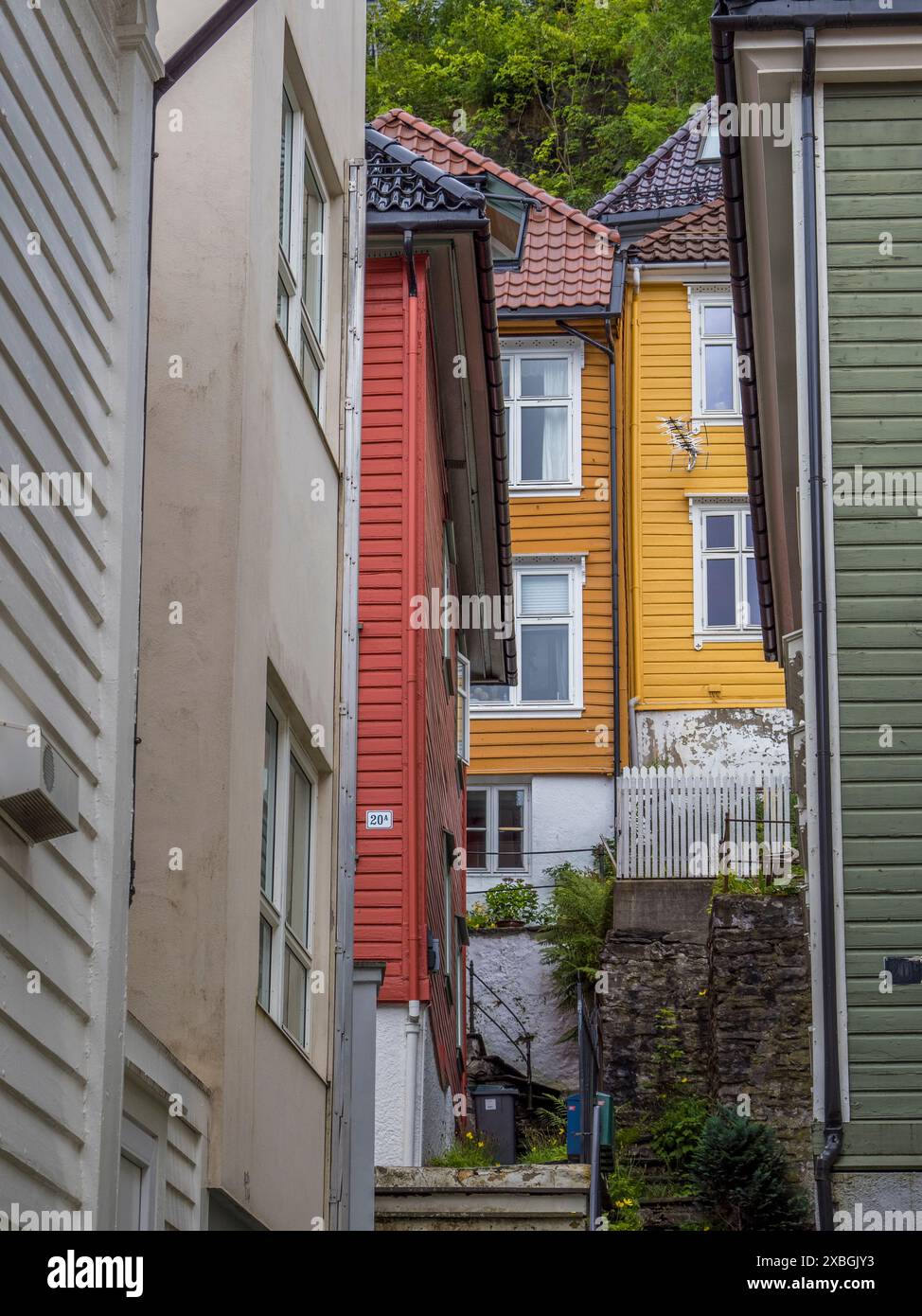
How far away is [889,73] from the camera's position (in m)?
11.5

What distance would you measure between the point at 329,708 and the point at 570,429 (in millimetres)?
19436

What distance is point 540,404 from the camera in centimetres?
3000

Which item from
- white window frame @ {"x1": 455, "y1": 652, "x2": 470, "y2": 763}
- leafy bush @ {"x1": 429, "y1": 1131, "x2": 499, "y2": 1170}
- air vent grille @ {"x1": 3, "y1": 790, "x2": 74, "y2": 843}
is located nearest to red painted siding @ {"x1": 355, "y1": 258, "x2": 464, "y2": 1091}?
leafy bush @ {"x1": 429, "y1": 1131, "x2": 499, "y2": 1170}

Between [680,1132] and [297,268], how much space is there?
10468 mm

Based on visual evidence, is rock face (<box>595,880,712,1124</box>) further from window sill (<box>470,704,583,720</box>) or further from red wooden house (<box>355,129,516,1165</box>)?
window sill (<box>470,704,583,720</box>)

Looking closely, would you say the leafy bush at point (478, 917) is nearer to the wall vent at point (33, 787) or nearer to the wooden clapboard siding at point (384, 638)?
the wooden clapboard siding at point (384, 638)

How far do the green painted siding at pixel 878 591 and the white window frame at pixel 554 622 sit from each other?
57.9ft

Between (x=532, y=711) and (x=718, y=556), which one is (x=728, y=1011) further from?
(x=718, y=556)

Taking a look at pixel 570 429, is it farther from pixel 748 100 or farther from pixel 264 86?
pixel 264 86

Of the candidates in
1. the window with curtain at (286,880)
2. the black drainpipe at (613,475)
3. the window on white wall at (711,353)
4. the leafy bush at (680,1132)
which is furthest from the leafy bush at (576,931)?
the window with curtain at (286,880)

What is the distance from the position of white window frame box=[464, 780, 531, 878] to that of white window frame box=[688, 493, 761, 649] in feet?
11.1

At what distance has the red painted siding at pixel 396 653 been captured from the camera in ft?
49.4

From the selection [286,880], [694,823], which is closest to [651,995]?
[694,823]
